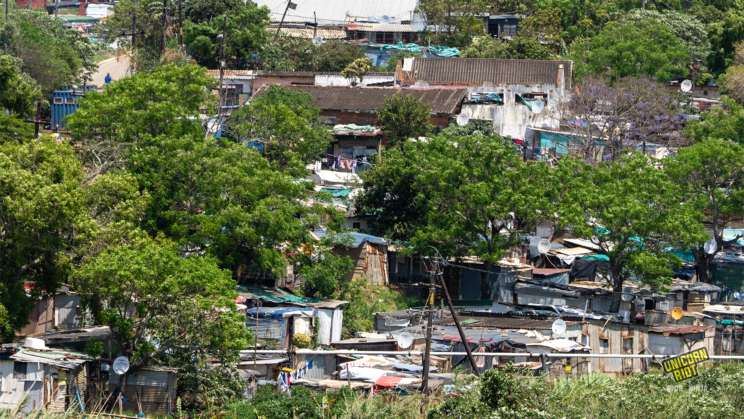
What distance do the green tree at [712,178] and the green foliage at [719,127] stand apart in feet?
17.0

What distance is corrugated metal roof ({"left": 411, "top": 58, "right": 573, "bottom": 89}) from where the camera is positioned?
50.2 meters

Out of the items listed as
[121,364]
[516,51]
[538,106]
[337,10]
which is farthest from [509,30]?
[121,364]

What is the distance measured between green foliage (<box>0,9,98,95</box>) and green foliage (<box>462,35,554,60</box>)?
23356 millimetres

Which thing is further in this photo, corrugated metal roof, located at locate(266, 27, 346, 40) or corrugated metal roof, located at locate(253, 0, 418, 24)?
corrugated metal roof, located at locate(253, 0, 418, 24)

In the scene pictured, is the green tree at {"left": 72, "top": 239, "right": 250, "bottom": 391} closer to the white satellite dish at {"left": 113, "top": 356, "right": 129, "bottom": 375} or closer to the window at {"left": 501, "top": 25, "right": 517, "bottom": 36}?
the white satellite dish at {"left": 113, "top": 356, "right": 129, "bottom": 375}

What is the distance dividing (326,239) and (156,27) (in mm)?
32601

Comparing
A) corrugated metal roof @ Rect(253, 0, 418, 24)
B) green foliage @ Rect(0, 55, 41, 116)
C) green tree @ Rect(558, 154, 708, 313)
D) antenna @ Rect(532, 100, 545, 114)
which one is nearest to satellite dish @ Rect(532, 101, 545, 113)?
antenna @ Rect(532, 100, 545, 114)

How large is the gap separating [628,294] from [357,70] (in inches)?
1029

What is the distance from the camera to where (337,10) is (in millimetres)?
71000

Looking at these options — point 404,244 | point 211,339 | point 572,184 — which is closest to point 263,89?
point 404,244

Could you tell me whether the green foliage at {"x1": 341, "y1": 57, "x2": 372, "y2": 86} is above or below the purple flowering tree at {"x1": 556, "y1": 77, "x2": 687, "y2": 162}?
above

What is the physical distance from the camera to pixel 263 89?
4794cm

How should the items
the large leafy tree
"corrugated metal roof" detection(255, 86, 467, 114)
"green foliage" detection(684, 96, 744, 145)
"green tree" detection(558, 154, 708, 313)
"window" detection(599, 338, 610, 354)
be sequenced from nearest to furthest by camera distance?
"window" detection(599, 338, 610, 354)
the large leafy tree
"green tree" detection(558, 154, 708, 313)
"green foliage" detection(684, 96, 744, 145)
"corrugated metal roof" detection(255, 86, 467, 114)

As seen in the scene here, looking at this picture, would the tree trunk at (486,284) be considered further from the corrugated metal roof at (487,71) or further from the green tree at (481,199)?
the corrugated metal roof at (487,71)
